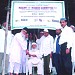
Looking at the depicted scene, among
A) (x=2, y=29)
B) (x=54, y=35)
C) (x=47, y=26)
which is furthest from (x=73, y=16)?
(x=2, y=29)

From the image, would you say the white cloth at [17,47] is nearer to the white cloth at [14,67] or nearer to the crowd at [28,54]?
the crowd at [28,54]

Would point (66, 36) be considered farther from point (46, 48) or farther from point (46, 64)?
point (46, 64)

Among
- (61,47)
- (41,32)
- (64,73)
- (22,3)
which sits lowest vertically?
(64,73)

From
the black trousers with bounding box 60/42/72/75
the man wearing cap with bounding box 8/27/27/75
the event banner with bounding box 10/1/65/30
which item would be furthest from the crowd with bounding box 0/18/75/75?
the black trousers with bounding box 60/42/72/75

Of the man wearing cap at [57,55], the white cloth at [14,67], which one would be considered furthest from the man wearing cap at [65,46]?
the white cloth at [14,67]

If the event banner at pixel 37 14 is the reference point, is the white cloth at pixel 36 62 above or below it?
below

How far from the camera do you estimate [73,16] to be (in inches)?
501

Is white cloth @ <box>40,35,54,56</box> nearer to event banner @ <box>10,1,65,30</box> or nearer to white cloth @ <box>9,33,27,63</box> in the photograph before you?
event banner @ <box>10,1,65,30</box>

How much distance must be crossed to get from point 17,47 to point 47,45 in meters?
0.92

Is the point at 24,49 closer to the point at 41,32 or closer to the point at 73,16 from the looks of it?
the point at 41,32

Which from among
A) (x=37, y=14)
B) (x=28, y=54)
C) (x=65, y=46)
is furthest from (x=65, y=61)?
(x=37, y=14)

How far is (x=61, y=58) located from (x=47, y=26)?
153cm

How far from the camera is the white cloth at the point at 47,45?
372 inches

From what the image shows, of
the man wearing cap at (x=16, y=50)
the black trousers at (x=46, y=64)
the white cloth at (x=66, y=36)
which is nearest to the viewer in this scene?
the white cloth at (x=66, y=36)
